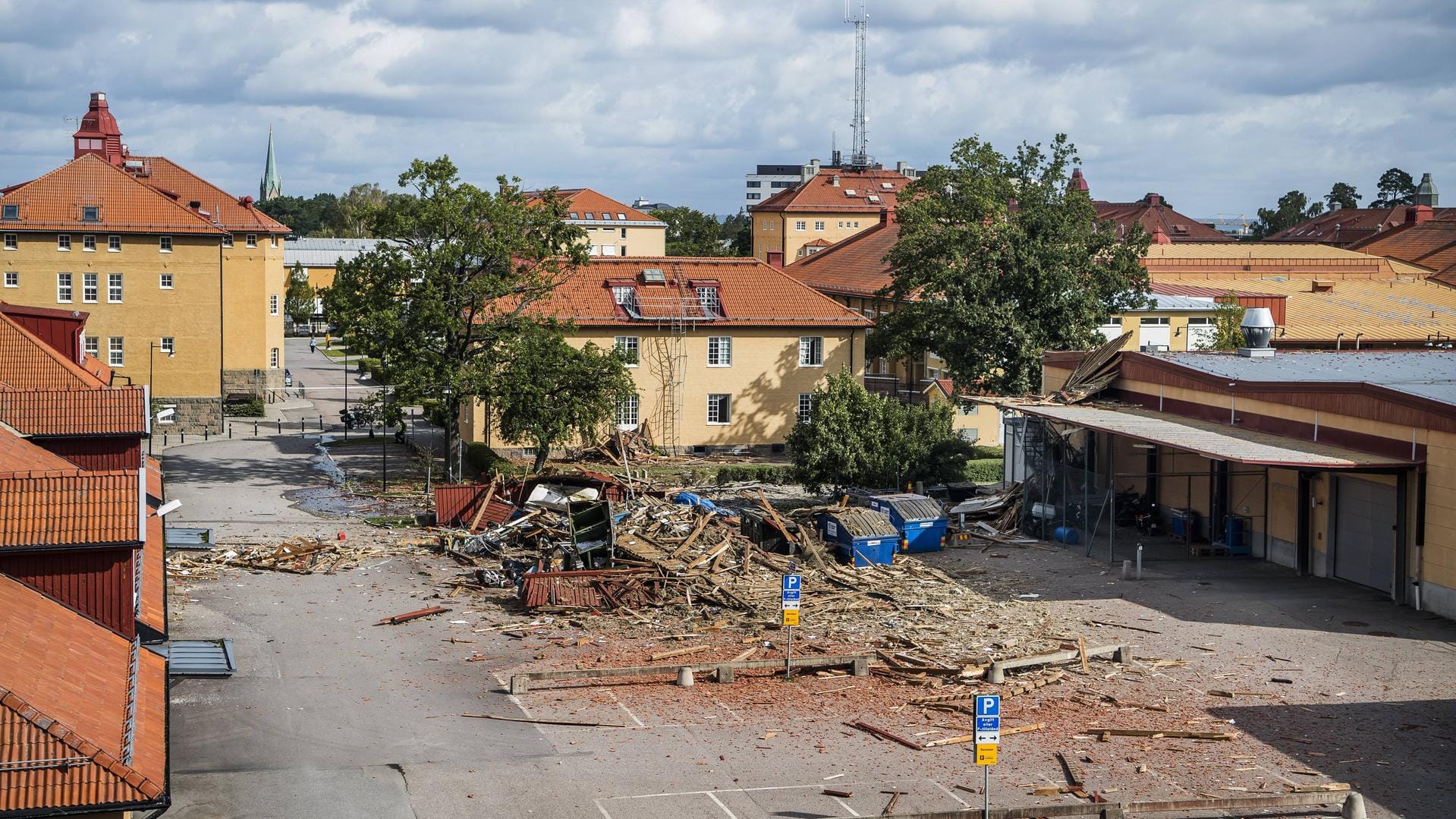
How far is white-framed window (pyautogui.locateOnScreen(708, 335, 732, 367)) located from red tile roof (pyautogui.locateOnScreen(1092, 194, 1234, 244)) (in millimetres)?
70547

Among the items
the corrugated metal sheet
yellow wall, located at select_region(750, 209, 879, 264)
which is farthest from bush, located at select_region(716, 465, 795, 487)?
yellow wall, located at select_region(750, 209, 879, 264)

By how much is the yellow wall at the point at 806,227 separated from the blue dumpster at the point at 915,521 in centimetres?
7891

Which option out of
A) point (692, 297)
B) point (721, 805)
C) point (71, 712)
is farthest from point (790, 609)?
point (692, 297)

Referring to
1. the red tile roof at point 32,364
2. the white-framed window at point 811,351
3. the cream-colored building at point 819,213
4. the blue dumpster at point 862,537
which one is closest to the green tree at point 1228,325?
the white-framed window at point 811,351

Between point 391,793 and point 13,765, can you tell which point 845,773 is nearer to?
point 391,793

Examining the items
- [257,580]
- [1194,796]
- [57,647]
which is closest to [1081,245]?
[257,580]

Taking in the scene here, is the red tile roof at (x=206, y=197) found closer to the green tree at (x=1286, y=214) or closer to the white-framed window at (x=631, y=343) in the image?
the white-framed window at (x=631, y=343)

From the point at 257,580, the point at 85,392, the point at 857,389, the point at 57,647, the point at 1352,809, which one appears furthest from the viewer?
the point at 857,389

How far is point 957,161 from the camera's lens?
176 ft

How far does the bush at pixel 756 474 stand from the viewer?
46875 millimetres

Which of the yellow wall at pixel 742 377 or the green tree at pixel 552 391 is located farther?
the yellow wall at pixel 742 377

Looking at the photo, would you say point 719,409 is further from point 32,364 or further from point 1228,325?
point 32,364

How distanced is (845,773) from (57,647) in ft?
32.8

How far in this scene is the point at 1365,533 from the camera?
30438 mm
